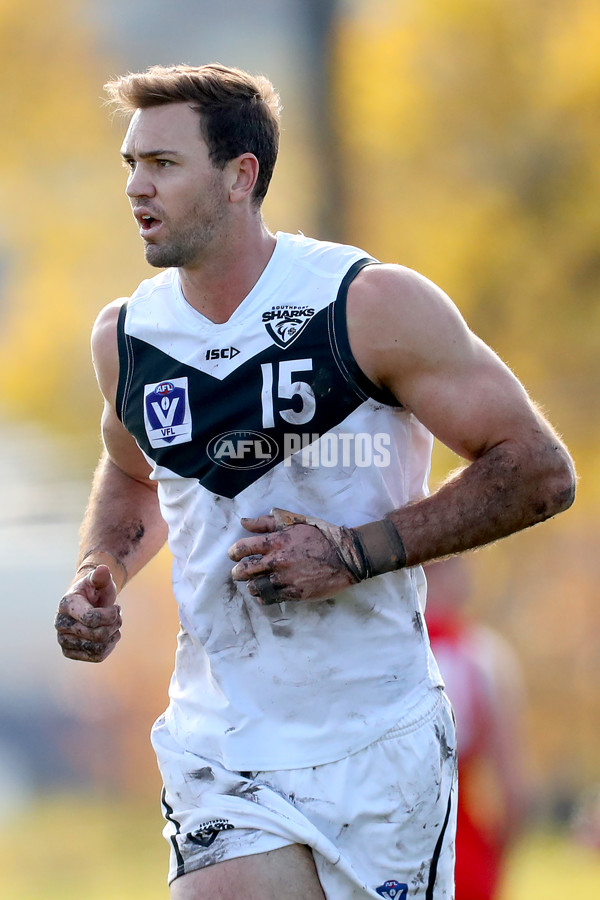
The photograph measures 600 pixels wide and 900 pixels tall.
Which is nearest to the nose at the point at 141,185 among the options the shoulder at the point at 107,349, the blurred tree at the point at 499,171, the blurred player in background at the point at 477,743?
the shoulder at the point at 107,349

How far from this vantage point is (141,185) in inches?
108

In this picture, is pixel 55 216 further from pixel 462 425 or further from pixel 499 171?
pixel 462 425

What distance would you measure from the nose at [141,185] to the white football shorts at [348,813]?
132 centimetres

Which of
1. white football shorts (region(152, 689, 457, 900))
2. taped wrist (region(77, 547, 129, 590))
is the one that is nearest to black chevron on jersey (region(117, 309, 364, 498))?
taped wrist (region(77, 547, 129, 590))

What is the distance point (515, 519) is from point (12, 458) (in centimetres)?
669

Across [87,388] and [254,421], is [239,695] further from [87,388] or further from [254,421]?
[87,388]

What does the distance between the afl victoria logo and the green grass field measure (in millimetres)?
5278

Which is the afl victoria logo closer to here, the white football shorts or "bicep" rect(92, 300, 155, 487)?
"bicep" rect(92, 300, 155, 487)

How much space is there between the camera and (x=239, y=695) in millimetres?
2662

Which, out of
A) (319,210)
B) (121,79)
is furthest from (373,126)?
(121,79)

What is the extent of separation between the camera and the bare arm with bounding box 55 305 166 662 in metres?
2.70

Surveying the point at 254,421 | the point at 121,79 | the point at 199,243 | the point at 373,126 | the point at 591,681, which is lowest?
the point at 591,681

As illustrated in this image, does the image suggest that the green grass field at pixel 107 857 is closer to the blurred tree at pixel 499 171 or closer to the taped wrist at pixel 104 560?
the blurred tree at pixel 499 171

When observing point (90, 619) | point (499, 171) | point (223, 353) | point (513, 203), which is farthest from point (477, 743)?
point (499, 171)
